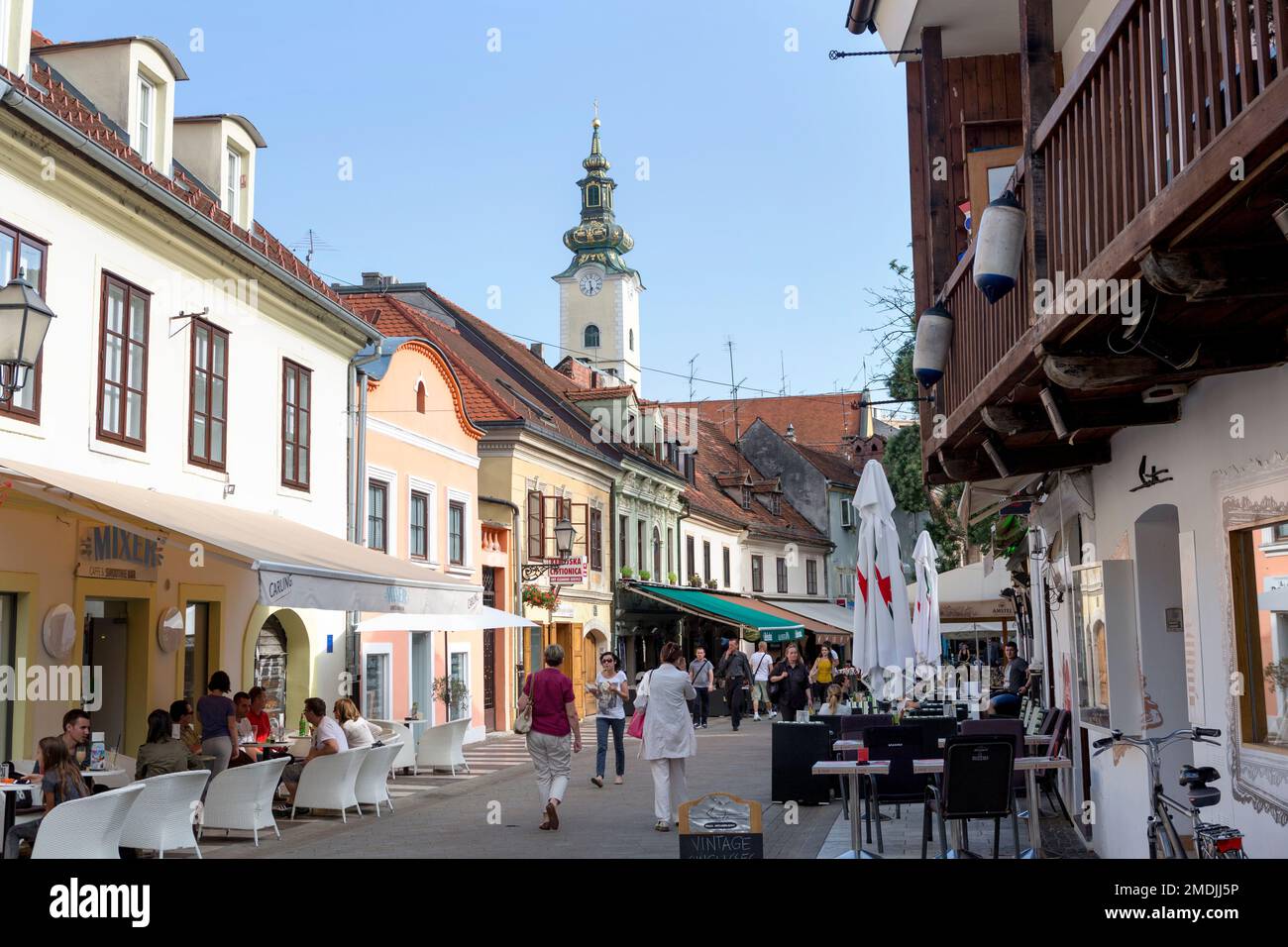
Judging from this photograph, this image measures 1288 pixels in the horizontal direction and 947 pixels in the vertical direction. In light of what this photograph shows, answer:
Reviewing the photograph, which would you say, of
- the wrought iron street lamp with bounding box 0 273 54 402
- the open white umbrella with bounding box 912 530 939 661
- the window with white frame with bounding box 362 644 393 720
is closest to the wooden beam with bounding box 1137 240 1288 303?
the wrought iron street lamp with bounding box 0 273 54 402

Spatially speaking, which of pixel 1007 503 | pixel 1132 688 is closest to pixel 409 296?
pixel 1007 503

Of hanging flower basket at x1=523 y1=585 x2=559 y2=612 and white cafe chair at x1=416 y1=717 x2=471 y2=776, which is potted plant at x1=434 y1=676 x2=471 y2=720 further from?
white cafe chair at x1=416 y1=717 x2=471 y2=776

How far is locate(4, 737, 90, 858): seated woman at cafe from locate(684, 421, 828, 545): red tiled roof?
35.8 m

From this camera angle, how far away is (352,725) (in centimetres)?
1462

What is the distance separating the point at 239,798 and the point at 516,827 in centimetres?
267

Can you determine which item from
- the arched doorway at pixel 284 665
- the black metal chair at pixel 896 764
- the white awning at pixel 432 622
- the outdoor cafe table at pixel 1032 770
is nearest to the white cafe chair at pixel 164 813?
the black metal chair at pixel 896 764

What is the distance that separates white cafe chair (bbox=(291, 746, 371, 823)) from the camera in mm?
13500

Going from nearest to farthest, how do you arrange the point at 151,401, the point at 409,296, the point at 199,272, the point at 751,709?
1. the point at 151,401
2. the point at 199,272
3. the point at 751,709
4. the point at 409,296

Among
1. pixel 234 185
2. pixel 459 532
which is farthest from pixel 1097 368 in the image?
pixel 459 532

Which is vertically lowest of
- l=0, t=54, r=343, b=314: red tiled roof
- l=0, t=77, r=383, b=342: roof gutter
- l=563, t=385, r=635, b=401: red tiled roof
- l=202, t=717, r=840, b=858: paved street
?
l=202, t=717, r=840, b=858: paved street

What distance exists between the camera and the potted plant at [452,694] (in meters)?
24.1

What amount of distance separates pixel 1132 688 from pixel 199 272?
11557mm
